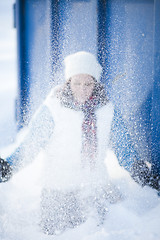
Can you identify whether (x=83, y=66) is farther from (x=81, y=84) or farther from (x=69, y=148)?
(x=69, y=148)

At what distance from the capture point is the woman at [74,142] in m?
1.21

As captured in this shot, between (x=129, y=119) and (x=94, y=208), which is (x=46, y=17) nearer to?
(x=129, y=119)

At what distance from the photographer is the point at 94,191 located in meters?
1.35

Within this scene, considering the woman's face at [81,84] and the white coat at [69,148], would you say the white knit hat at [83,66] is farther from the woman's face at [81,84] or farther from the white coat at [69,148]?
the white coat at [69,148]

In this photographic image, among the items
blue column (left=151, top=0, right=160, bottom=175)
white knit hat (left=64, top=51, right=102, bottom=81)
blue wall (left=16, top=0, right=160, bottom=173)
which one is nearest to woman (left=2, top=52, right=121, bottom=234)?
white knit hat (left=64, top=51, right=102, bottom=81)

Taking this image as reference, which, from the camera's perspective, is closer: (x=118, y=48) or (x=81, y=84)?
(x=81, y=84)

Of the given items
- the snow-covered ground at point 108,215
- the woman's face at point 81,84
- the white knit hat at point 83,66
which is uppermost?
the white knit hat at point 83,66

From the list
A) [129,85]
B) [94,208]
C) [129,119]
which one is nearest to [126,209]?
[94,208]

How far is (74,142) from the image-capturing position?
1280mm

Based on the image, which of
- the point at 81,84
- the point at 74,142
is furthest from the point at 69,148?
the point at 81,84

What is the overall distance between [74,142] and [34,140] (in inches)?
9.3

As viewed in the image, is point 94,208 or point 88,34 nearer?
point 94,208

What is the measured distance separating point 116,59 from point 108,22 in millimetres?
234

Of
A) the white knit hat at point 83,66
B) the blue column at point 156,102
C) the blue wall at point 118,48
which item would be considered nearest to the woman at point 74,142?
the white knit hat at point 83,66
